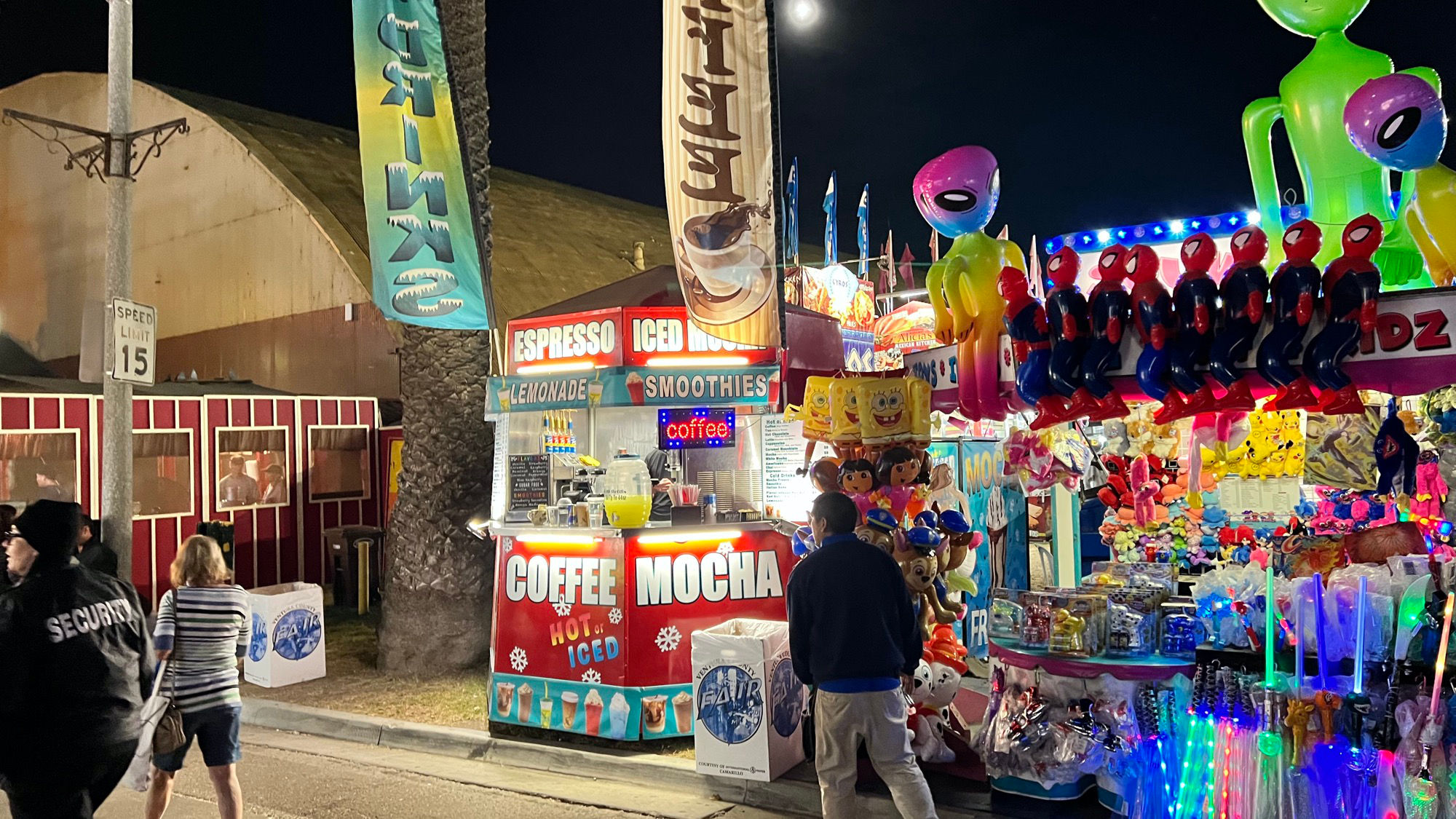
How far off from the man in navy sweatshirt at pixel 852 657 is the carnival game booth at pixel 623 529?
115 inches

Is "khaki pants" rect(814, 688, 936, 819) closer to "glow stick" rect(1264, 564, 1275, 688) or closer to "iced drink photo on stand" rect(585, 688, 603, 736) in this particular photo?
"glow stick" rect(1264, 564, 1275, 688)

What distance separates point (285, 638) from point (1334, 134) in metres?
9.34

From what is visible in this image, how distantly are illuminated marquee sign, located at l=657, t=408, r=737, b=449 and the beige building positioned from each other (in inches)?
494

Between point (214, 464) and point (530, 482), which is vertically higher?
point (214, 464)

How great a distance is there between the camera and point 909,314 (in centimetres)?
1720

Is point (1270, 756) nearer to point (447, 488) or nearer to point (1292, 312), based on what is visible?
point (1292, 312)

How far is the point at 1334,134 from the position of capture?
18.6ft

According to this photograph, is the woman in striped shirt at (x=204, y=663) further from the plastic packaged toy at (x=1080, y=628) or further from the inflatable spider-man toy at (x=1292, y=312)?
the inflatable spider-man toy at (x=1292, y=312)

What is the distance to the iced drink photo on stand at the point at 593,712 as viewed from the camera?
7676 mm

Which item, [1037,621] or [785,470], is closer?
[1037,621]

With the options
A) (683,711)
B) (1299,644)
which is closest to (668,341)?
(683,711)

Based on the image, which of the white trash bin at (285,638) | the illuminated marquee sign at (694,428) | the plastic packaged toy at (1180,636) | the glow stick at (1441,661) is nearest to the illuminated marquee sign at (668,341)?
the illuminated marquee sign at (694,428)

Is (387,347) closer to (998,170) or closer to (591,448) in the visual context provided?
(591,448)

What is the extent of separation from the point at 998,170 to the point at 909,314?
1091cm
